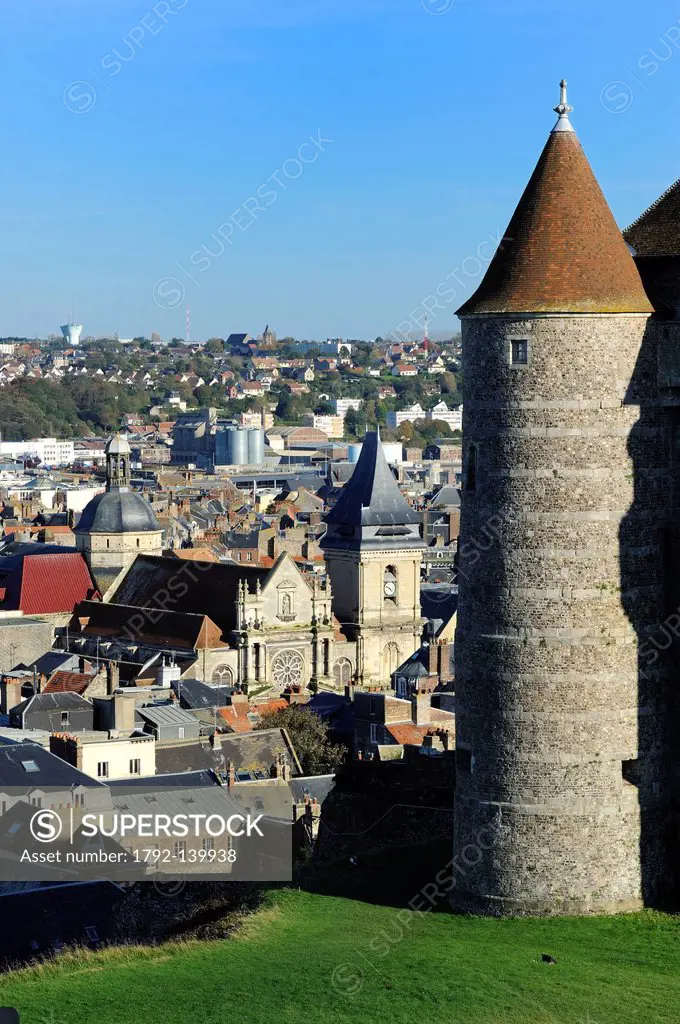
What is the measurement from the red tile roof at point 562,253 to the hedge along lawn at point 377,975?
822 cm

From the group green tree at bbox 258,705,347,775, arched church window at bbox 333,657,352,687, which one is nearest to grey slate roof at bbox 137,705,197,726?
green tree at bbox 258,705,347,775

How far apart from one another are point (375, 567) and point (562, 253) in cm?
4561

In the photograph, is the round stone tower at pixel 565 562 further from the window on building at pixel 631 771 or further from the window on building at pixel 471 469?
the window on building at pixel 471 469

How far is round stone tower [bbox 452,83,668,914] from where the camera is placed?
27.1m

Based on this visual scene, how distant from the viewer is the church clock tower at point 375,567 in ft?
236

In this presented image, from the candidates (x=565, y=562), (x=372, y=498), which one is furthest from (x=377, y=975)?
(x=372, y=498)

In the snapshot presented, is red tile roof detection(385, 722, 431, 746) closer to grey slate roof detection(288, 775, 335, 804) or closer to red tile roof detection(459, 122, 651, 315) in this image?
grey slate roof detection(288, 775, 335, 804)

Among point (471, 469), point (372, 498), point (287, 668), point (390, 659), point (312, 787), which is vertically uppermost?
point (372, 498)

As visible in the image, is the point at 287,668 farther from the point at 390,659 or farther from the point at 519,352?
the point at 519,352

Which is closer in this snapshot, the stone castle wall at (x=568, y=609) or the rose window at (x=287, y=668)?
the stone castle wall at (x=568, y=609)

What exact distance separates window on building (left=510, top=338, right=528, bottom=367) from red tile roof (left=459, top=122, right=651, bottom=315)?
1.40 ft

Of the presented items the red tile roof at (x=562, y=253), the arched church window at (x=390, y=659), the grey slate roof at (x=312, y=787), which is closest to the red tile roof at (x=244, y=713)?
the grey slate roof at (x=312, y=787)

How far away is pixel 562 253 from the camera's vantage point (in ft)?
89.6

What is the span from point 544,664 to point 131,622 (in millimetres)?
45629
